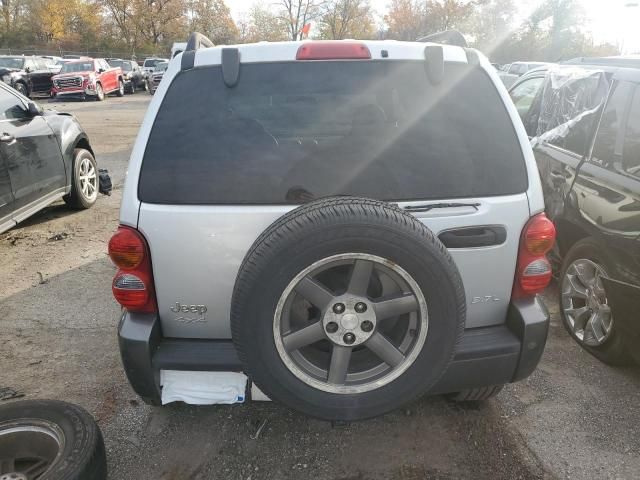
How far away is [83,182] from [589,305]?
5.94 metres

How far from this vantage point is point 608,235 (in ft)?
10.1

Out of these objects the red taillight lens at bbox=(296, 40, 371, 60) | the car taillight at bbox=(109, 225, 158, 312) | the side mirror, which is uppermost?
the red taillight lens at bbox=(296, 40, 371, 60)

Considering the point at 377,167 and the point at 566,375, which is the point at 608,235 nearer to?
the point at 566,375

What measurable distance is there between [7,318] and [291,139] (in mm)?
2889

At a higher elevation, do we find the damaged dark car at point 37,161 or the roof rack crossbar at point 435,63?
the roof rack crossbar at point 435,63

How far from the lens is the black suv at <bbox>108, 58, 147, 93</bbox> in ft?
88.2

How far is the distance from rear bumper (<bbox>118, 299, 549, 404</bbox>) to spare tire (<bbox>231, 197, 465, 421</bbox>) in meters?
0.27

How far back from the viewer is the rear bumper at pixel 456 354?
2.10 m

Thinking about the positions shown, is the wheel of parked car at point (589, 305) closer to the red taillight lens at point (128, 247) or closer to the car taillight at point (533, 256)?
the car taillight at point (533, 256)

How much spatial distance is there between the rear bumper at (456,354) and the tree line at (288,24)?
45.1 meters

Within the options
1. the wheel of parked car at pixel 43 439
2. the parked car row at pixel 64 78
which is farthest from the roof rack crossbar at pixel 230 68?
the parked car row at pixel 64 78

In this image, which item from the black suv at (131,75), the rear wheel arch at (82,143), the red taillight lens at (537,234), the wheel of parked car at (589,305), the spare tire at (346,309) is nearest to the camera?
the spare tire at (346,309)

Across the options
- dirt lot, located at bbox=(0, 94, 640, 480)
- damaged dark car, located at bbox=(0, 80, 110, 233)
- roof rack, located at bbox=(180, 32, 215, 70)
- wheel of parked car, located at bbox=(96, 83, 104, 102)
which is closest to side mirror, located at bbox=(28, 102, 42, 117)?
damaged dark car, located at bbox=(0, 80, 110, 233)

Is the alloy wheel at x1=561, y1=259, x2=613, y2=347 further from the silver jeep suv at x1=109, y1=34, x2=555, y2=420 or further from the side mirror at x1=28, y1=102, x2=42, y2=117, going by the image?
the side mirror at x1=28, y1=102, x2=42, y2=117
